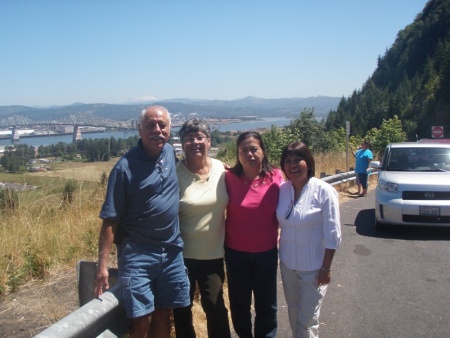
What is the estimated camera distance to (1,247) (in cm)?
488

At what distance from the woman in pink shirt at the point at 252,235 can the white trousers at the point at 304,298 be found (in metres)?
0.15

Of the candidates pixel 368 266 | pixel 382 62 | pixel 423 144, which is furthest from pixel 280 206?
pixel 382 62

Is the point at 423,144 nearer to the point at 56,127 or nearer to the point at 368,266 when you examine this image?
the point at 368,266

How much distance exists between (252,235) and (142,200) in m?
0.96

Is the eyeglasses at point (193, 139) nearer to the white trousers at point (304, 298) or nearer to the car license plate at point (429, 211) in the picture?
the white trousers at point (304, 298)

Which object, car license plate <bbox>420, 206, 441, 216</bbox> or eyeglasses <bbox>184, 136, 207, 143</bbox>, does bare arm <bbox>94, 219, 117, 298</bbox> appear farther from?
car license plate <bbox>420, 206, 441, 216</bbox>

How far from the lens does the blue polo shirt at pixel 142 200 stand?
2.81 m

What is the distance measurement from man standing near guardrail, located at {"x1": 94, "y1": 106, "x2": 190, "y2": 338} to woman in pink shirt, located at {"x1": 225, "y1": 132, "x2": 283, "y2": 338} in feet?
1.67

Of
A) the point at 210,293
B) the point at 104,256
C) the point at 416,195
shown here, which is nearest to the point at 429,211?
the point at 416,195

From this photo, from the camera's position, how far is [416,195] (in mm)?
7578

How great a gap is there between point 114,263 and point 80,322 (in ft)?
8.12

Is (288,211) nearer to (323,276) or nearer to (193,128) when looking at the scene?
(323,276)

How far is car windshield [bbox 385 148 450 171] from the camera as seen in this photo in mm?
8492

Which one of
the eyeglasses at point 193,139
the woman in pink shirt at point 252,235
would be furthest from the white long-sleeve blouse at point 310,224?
the eyeglasses at point 193,139
